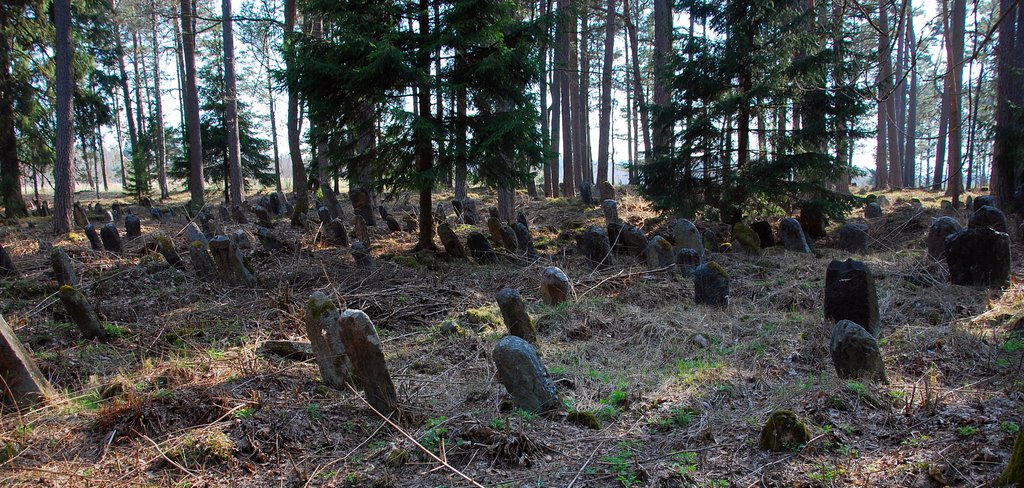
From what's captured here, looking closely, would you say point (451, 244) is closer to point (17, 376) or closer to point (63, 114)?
point (17, 376)

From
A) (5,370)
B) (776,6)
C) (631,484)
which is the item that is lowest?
(631,484)

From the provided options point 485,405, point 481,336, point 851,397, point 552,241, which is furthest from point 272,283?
point 851,397

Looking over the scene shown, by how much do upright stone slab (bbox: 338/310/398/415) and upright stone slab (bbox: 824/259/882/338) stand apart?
4.17m

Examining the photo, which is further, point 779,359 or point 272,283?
point 272,283

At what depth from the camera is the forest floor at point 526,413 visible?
321 cm

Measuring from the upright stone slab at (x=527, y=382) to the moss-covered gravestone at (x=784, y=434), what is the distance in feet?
4.49

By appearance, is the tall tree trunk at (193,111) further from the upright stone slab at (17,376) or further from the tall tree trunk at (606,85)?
the upright stone slab at (17,376)

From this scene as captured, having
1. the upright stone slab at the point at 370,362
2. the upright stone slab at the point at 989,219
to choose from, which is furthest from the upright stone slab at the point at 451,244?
the upright stone slab at the point at 989,219

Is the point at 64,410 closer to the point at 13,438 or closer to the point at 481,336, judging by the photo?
the point at 13,438

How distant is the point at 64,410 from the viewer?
4.04 metres

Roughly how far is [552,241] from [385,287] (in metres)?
4.78

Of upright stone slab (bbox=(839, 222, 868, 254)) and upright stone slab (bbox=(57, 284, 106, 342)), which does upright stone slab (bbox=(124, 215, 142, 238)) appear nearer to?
upright stone slab (bbox=(57, 284, 106, 342))

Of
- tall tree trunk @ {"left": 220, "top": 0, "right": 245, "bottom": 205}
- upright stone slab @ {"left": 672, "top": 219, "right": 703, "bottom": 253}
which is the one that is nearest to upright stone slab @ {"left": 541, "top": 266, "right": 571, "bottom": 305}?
upright stone slab @ {"left": 672, "top": 219, "right": 703, "bottom": 253}

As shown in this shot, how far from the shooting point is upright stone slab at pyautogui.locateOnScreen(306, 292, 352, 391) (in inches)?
175
